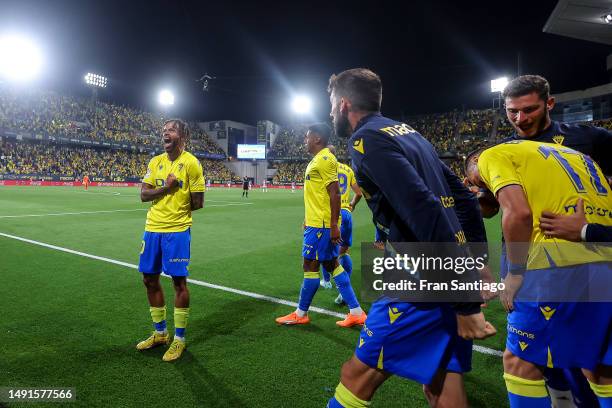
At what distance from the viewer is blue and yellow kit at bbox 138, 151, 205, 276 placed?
3938 mm

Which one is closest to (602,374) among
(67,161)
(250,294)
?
(250,294)

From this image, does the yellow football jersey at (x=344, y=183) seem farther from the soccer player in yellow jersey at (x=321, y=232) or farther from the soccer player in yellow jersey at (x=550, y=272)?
the soccer player in yellow jersey at (x=550, y=272)

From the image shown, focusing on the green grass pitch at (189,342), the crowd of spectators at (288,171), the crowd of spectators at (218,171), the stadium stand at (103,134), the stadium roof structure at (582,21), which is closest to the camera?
the green grass pitch at (189,342)

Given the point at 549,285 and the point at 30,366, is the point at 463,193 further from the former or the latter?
the point at 30,366

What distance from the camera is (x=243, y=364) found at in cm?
357

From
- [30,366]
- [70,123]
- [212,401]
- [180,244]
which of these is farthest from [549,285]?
[70,123]

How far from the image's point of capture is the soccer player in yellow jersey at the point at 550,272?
5.94ft

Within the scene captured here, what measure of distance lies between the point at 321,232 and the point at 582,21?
35.8 metres

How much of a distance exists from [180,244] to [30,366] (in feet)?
5.32

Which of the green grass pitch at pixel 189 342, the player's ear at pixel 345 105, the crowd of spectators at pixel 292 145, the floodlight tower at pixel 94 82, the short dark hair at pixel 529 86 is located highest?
the floodlight tower at pixel 94 82

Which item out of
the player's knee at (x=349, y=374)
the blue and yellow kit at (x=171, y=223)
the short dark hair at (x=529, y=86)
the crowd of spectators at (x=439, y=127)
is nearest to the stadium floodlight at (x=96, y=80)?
the crowd of spectators at (x=439, y=127)

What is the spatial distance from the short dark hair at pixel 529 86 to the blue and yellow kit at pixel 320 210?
2.47 metres

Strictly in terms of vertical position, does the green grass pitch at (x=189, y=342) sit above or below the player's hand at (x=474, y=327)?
below

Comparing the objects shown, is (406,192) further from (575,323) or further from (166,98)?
(166,98)
